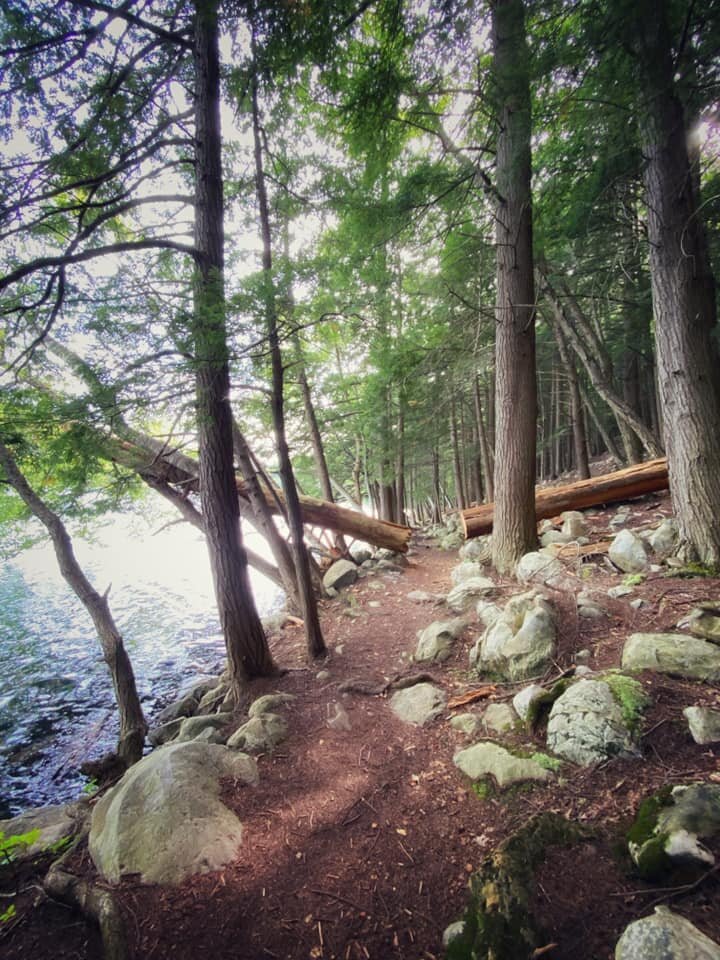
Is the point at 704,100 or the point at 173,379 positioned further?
the point at 173,379

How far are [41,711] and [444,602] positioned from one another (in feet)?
25.0

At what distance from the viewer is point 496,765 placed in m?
2.52

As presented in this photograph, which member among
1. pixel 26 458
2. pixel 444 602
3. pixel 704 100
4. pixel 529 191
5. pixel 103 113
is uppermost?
pixel 103 113

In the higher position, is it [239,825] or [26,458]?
[26,458]

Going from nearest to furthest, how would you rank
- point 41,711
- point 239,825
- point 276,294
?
point 239,825, point 276,294, point 41,711

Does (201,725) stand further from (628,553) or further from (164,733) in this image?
(628,553)

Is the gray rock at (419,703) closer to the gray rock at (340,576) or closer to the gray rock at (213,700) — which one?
the gray rock at (213,700)

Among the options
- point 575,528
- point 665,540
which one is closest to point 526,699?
point 665,540

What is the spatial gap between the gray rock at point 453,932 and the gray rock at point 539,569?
343cm

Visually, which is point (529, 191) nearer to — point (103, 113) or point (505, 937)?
point (103, 113)

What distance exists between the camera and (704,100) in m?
3.34

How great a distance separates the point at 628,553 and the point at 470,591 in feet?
6.37

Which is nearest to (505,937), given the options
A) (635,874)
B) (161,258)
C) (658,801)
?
(635,874)

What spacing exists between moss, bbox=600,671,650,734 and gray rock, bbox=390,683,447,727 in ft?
4.59
